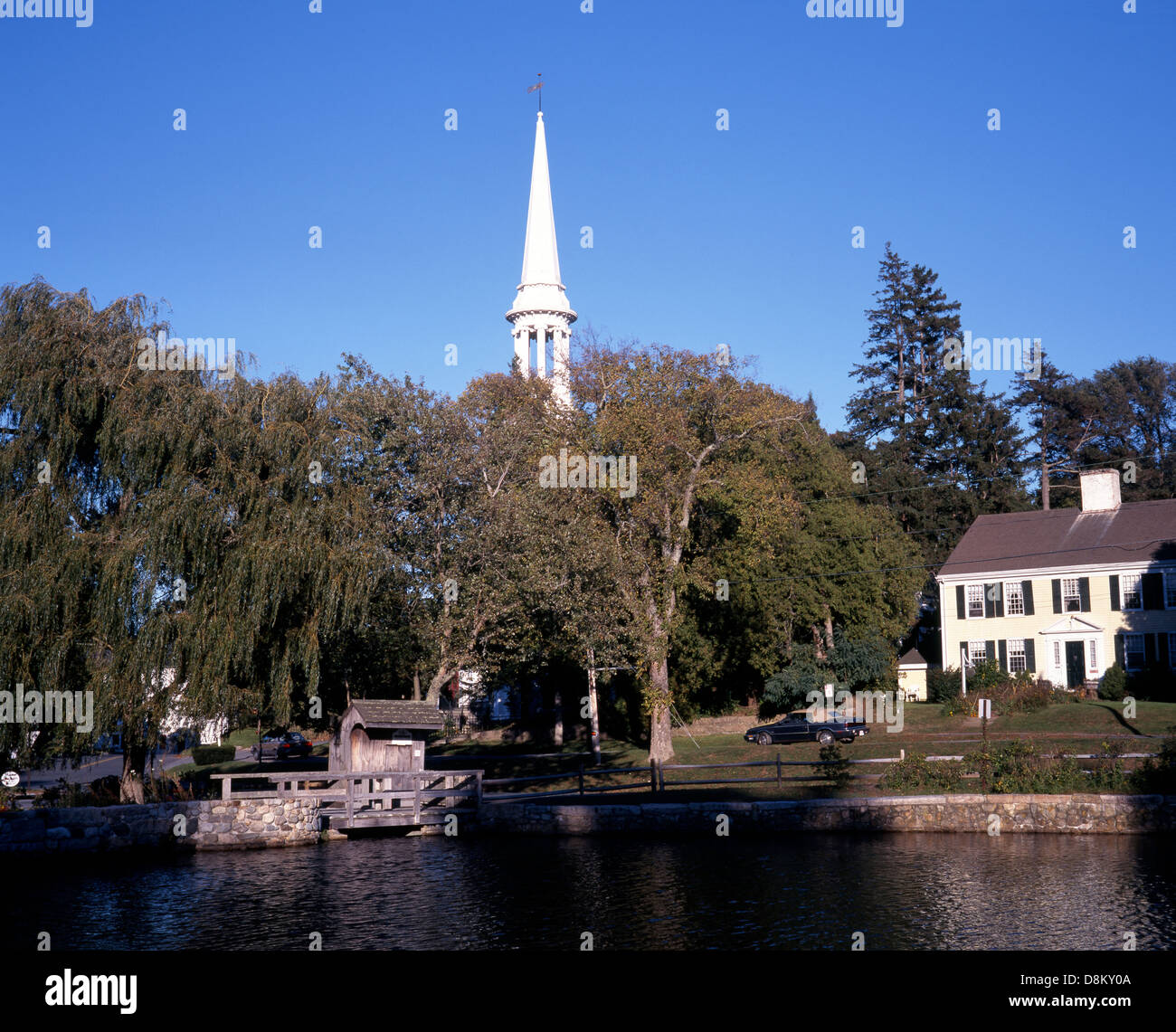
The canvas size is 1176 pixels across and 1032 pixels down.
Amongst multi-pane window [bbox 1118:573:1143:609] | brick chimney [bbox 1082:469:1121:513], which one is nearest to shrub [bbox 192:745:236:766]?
multi-pane window [bbox 1118:573:1143:609]

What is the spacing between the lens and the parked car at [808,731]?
39750mm

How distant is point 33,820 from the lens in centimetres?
2495

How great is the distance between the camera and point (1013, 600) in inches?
1982

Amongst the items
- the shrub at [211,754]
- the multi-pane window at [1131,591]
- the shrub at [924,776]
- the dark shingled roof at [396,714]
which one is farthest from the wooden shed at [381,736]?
the multi-pane window at [1131,591]

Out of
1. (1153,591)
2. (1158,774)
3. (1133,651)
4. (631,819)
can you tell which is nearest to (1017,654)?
(1133,651)

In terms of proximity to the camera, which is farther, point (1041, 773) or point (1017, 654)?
point (1017, 654)

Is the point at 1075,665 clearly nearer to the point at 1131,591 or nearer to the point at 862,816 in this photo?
the point at 1131,591

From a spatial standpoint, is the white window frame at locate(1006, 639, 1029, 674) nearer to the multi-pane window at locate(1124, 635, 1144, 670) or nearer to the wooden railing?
the multi-pane window at locate(1124, 635, 1144, 670)

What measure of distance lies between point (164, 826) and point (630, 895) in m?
13.3

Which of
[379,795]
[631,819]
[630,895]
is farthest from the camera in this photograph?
[379,795]

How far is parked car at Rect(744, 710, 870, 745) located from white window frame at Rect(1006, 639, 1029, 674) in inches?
465

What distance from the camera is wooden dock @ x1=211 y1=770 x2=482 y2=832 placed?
2771 cm
